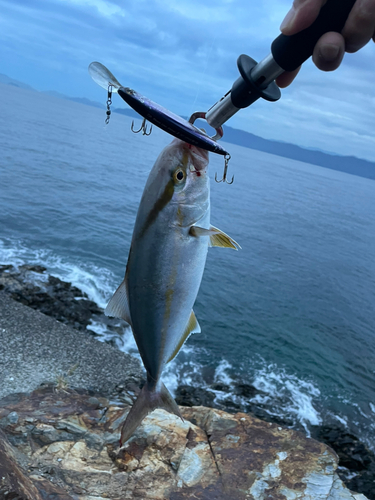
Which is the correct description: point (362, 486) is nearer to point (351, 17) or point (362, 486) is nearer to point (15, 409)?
point (15, 409)

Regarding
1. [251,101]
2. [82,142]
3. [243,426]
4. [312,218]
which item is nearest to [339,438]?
[243,426]

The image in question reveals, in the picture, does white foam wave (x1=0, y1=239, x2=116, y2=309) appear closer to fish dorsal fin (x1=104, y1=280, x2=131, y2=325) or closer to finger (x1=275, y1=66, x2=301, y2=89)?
fish dorsal fin (x1=104, y1=280, x2=131, y2=325)

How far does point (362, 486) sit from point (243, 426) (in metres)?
4.94

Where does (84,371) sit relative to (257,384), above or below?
above

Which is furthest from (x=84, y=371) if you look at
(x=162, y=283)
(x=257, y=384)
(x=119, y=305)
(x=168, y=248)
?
(x=168, y=248)

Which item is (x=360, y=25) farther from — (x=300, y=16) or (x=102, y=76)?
(x=102, y=76)

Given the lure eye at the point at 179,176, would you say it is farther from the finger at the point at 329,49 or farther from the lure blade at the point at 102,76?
the finger at the point at 329,49

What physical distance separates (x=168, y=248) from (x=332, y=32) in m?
1.67

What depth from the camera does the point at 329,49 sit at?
88.2 inches

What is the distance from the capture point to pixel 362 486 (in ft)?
31.7

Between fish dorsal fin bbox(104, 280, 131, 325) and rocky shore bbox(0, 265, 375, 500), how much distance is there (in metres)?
6.22

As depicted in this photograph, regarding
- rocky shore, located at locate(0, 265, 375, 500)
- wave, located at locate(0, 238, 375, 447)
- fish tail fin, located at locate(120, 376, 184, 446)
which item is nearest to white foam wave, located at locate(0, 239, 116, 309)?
wave, located at locate(0, 238, 375, 447)

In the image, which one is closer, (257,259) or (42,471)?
(42,471)

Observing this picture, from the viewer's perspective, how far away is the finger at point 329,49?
7.31 ft
